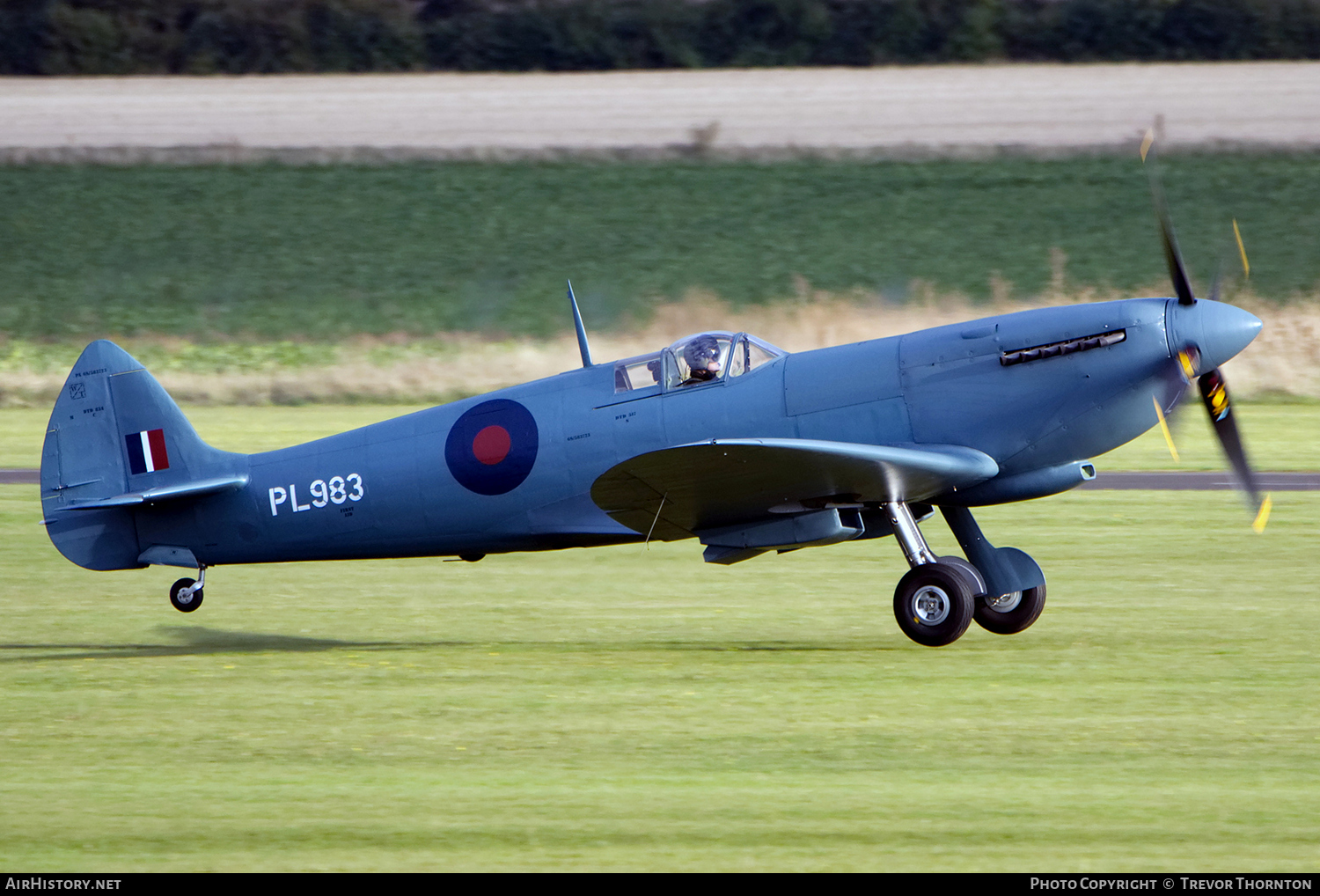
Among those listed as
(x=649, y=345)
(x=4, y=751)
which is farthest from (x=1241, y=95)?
(x=4, y=751)

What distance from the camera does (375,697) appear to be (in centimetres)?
855

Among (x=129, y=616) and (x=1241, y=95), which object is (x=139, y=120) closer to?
(x=1241, y=95)

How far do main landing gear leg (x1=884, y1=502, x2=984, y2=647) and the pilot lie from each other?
54.2 inches

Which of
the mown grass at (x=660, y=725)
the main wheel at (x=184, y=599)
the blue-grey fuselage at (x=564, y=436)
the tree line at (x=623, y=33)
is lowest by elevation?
the mown grass at (x=660, y=725)

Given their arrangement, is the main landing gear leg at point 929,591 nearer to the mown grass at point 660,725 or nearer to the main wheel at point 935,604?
the main wheel at point 935,604

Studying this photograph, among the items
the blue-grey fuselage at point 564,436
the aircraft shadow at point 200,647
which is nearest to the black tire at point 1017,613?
the blue-grey fuselage at point 564,436

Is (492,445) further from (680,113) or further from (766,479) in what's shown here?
(680,113)

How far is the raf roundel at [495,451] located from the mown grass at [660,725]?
109 cm

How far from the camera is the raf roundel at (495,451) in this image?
9.98 m

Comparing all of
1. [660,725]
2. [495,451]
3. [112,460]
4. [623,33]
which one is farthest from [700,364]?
[623,33]

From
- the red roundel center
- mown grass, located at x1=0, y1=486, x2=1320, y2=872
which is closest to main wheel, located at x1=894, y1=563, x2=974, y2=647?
mown grass, located at x1=0, y1=486, x2=1320, y2=872

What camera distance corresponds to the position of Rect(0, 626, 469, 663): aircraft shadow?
993 cm

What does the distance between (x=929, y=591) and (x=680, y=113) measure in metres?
34.5

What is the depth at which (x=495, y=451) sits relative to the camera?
1002 centimetres
